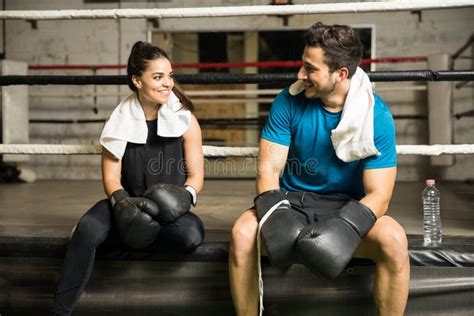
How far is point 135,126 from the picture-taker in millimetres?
1838

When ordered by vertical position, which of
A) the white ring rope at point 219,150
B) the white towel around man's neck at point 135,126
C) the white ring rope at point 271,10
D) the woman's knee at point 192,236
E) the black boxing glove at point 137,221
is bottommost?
the woman's knee at point 192,236

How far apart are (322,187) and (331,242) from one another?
33cm

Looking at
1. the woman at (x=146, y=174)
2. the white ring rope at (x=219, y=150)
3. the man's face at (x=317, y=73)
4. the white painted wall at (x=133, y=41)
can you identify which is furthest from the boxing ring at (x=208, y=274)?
the white painted wall at (x=133, y=41)

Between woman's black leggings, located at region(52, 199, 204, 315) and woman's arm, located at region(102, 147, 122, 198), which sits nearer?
woman's black leggings, located at region(52, 199, 204, 315)

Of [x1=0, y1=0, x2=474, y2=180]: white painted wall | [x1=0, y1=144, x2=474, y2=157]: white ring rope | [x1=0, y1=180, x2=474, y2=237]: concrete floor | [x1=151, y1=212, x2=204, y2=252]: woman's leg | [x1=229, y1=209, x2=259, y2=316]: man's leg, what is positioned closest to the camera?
[x1=229, y1=209, x2=259, y2=316]: man's leg

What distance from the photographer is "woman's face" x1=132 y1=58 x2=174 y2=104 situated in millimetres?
1809

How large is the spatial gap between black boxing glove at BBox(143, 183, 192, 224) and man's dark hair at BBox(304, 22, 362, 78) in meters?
0.60

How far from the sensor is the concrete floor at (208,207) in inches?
85.3

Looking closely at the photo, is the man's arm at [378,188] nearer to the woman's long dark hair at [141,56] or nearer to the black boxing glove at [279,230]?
the black boxing glove at [279,230]

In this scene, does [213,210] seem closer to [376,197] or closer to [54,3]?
[376,197]

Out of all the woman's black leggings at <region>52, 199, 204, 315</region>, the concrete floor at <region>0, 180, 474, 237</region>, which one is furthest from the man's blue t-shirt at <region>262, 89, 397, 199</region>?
the concrete floor at <region>0, 180, 474, 237</region>

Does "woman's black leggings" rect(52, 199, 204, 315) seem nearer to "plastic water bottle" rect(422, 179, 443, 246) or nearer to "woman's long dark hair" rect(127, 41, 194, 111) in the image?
"woman's long dark hair" rect(127, 41, 194, 111)

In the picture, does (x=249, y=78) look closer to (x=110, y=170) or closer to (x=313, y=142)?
(x=313, y=142)

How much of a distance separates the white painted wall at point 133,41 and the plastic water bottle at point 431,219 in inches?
136
